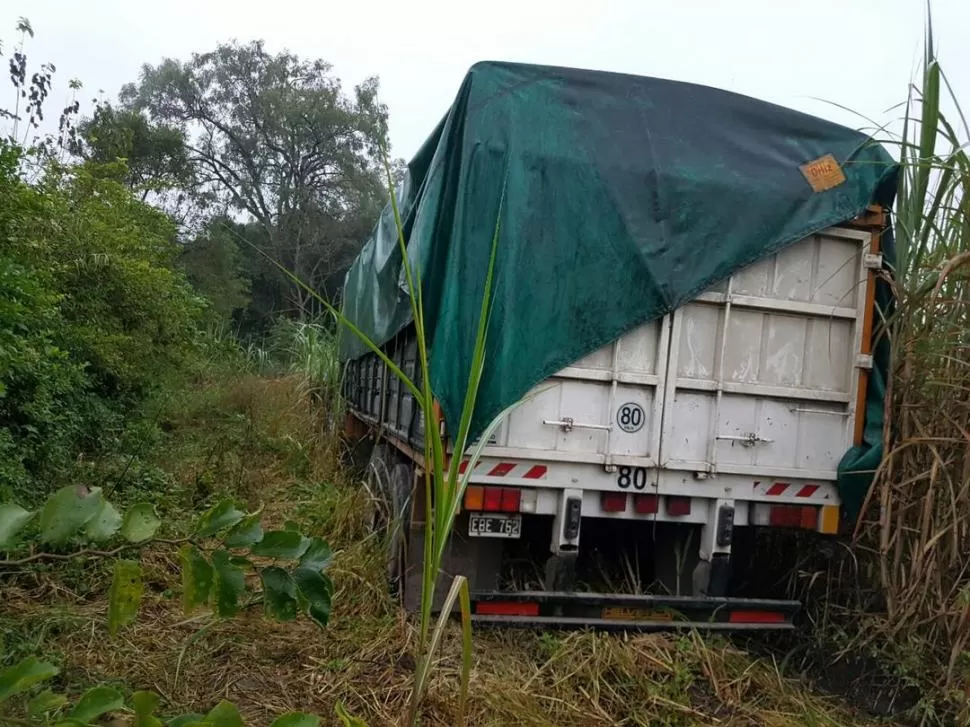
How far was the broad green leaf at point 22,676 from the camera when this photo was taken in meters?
1.33

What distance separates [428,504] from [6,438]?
340 centimetres

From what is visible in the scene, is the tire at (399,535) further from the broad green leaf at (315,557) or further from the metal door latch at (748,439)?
the broad green leaf at (315,557)

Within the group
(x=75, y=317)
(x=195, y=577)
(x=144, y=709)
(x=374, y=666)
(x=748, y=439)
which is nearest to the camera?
(x=144, y=709)

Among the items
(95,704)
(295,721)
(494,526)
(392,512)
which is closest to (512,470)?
(494,526)

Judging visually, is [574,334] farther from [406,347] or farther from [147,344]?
[147,344]

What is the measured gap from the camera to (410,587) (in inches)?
158

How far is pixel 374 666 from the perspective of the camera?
11.5ft

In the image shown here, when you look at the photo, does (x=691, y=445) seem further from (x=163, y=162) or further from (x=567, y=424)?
(x=163, y=162)

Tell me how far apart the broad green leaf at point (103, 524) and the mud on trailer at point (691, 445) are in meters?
2.24

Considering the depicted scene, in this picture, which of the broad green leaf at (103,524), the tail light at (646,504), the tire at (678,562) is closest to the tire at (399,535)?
the tail light at (646,504)

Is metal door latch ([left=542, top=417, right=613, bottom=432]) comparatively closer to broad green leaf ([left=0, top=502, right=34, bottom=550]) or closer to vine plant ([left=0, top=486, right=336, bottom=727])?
vine plant ([left=0, top=486, right=336, bottom=727])

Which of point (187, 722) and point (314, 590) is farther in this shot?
point (314, 590)

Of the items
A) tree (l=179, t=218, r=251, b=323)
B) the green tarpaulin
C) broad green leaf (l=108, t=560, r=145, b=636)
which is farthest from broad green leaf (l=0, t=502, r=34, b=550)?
tree (l=179, t=218, r=251, b=323)

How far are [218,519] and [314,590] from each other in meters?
0.32
